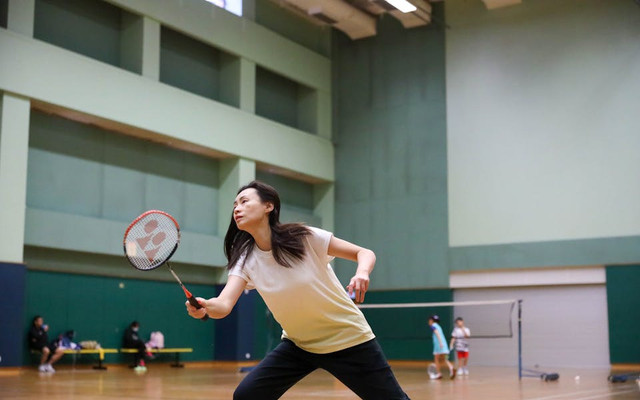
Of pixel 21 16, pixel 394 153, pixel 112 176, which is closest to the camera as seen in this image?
pixel 21 16

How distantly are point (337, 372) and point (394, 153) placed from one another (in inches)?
972

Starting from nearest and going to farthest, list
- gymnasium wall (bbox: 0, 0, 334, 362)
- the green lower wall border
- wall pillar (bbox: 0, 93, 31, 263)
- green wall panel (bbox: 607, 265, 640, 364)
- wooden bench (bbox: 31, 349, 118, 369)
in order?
wall pillar (bbox: 0, 93, 31, 263) → gymnasium wall (bbox: 0, 0, 334, 362) → wooden bench (bbox: 31, 349, 118, 369) → green wall panel (bbox: 607, 265, 640, 364) → the green lower wall border

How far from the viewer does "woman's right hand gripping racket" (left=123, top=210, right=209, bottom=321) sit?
16.5 ft

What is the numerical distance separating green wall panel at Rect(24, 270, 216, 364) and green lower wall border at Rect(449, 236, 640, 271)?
886 centimetres

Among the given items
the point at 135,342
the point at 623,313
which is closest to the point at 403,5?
A: the point at 623,313

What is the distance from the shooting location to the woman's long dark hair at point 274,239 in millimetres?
4492

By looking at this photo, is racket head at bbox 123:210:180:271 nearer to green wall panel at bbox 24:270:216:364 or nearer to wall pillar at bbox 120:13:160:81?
green wall panel at bbox 24:270:216:364

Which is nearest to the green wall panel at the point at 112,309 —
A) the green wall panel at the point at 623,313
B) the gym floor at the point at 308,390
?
the gym floor at the point at 308,390

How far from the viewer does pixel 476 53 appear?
90.9 feet

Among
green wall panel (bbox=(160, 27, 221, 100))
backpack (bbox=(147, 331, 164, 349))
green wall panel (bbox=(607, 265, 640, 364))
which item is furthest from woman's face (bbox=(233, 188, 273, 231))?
green wall panel (bbox=(607, 265, 640, 364))

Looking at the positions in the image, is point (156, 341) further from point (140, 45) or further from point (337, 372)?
point (337, 372)

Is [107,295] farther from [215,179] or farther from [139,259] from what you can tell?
[139,259]

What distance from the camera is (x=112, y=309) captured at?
23125 millimetres

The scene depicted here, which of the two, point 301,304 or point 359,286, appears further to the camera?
point 301,304
